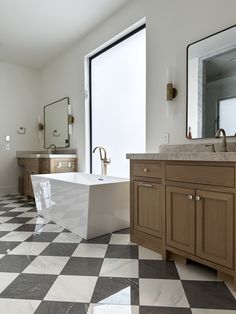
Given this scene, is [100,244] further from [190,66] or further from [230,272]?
[190,66]

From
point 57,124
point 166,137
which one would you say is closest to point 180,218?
point 166,137

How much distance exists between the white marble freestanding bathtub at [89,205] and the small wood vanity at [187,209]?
0.27 m

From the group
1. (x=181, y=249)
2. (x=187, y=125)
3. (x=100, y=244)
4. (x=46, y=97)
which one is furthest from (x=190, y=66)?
(x=46, y=97)

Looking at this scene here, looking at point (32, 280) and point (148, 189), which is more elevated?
point (148, 189)

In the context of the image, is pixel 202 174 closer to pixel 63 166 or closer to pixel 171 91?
pixel 171 91

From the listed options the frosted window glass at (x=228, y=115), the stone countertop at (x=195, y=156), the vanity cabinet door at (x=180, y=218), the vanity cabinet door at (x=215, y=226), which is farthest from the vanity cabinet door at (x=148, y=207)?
the frosted window glass at (x=228, y=115)

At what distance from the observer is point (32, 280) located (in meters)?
1.49

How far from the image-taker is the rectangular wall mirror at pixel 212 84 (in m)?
1.87

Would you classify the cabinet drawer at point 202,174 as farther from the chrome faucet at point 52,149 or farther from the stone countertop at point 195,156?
the chrome faucet at point 52,149

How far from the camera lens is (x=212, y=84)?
200 cm

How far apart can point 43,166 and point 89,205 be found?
1947 millimetres

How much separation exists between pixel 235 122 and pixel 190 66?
27.7 inches

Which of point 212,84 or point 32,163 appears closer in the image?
point 212,84

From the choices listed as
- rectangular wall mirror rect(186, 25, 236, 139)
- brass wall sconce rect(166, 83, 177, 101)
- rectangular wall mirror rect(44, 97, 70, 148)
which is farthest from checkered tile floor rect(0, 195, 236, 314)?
rectangular wall mirror rect(44, 97, 70, 148)
